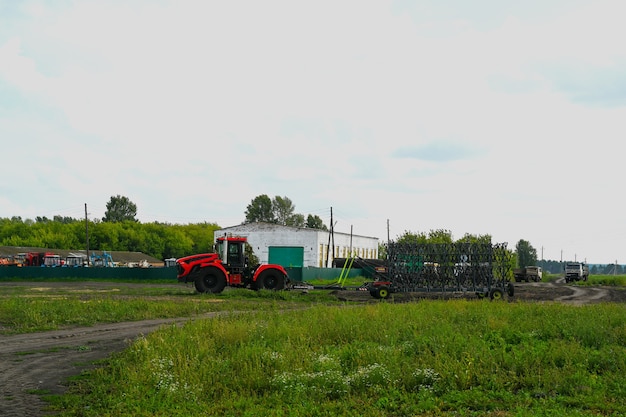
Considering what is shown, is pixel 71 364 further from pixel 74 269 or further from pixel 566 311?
pixel 74 269

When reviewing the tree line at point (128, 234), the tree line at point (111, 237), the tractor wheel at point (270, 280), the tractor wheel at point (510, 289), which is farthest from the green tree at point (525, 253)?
the tractor wheel at point (270, 280)

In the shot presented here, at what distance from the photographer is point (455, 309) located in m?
20.0

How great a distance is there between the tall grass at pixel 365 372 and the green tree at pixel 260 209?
131512 mm

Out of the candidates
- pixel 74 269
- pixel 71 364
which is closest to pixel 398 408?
pixel 71 364

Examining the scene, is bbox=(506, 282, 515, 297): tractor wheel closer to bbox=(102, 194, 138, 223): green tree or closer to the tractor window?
the tractor window

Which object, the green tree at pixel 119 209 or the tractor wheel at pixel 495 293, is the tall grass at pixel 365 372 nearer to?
the tractor wheel at pixel 495 293

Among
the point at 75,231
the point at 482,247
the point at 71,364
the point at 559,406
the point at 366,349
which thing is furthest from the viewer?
the point at 75,231

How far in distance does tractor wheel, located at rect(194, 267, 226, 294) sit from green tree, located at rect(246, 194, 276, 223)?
11385cm

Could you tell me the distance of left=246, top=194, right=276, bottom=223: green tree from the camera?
147m

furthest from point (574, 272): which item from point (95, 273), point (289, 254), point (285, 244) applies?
point (95, 273)

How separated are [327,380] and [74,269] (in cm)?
4740

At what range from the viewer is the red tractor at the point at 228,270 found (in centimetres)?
3303

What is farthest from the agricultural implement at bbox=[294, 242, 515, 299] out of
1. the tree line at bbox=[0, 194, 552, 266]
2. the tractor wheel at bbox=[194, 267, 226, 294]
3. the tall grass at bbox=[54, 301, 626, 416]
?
the tree line at bbox=[0, 194, 552, 266]

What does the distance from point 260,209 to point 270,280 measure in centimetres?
11417
